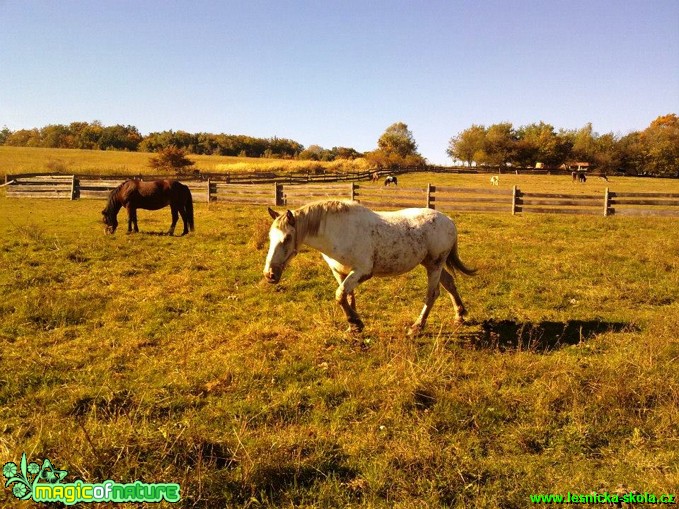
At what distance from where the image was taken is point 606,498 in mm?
2629

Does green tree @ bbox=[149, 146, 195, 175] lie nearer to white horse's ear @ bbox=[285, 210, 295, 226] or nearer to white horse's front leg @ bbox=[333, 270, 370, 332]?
white horse's ear @ bbox=[285, 210, 295, 226]

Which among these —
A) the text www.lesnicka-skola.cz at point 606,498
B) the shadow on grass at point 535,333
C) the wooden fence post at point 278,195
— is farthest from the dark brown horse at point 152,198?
the text www.lesnicka-skola.cz at point 606,498

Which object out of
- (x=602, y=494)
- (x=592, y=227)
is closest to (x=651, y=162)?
(x=592, y=227)

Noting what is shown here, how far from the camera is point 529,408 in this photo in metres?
3.72

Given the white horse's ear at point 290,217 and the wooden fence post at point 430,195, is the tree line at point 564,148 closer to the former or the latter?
the wooden fence post at point 430,195

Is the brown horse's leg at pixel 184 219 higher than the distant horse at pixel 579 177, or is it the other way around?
the distant horse at pixel 579 177

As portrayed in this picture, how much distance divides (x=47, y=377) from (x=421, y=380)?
12.9 feet

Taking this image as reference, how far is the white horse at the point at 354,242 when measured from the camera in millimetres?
5160

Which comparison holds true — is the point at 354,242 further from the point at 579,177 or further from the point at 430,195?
the point at 579,177

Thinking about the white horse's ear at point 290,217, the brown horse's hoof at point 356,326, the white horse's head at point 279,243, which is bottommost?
the brown horse's hoof at point 356,326

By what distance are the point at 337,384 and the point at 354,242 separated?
198 centimetres

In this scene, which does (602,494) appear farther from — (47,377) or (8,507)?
(47,377)

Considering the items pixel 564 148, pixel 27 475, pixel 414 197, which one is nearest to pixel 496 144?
pixel 564 148

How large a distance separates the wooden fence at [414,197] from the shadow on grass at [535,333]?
13.0m
